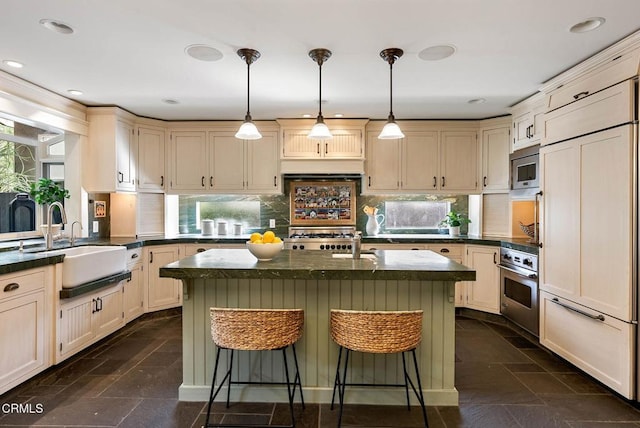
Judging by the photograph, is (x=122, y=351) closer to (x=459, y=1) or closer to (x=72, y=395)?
(x=72, y=395)

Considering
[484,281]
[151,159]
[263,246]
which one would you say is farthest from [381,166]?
[151,159]

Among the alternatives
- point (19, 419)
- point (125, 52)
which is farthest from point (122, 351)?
point (125, 52)

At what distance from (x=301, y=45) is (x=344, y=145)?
6.52ft

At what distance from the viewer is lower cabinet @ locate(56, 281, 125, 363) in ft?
9.25

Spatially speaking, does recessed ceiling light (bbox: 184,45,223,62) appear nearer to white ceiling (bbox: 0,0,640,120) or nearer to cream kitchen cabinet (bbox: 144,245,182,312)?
white ceiling (bbox: 0,0,640,120)

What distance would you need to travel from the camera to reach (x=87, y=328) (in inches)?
122

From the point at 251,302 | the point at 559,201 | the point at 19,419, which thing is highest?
the point at 559,201

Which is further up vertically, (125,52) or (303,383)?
(125,52)

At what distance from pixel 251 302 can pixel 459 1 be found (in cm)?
216

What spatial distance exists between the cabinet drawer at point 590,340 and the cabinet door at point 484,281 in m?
0.81

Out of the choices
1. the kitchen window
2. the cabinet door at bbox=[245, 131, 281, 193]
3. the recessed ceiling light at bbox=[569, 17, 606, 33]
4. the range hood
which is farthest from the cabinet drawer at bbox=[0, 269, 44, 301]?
the recessed ceiling light at bbox=[569, 17, 606, 33]

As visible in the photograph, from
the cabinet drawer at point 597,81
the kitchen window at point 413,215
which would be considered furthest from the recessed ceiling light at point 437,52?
the kitchen window at point 413,215

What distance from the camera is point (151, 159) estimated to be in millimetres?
4367

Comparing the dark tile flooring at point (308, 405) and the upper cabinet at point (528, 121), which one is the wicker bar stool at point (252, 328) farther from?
the upper cabinet at point (528, 121)
